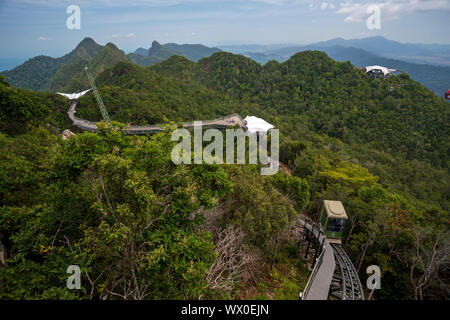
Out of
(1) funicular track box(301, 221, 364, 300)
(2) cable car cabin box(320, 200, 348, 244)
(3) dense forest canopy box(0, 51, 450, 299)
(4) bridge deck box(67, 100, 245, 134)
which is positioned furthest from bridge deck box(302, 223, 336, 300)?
(4) bridge deck box(67, 100, 245, 134)

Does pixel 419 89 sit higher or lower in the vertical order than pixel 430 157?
higher

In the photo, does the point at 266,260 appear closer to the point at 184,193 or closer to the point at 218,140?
the point at 184,193

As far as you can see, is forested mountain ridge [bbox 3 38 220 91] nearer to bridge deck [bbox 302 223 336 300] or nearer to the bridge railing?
the bridge railing

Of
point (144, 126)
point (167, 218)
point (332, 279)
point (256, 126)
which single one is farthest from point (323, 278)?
point (144, 126)

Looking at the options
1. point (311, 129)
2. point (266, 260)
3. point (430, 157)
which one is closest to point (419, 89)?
point (430, 157)

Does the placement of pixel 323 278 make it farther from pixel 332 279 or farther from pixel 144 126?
pixel 144 126

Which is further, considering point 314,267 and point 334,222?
point 334,222

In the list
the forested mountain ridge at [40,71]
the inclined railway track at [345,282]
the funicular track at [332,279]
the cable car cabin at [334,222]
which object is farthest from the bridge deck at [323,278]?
the forested mountain ridge at [40,71]
